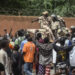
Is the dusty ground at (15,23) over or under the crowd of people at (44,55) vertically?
under

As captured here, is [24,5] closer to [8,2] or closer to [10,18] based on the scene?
[8,2]

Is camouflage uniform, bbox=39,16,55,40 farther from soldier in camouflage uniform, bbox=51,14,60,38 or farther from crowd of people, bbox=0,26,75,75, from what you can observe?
crowd of people, bbox=0,26,75,75

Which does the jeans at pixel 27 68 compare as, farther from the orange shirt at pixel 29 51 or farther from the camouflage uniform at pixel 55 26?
the camouflage uniform at pixel 55 26

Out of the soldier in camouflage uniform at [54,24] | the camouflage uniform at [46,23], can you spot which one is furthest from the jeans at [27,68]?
the camouflage uniform at [46,23]

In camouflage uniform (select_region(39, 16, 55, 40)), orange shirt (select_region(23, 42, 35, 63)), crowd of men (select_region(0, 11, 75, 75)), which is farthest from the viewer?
camouflage uniform (select_region(39, 16, 55, 40))

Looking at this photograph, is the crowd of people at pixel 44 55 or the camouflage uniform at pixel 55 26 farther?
the camouflage uniform at pixel 55 26

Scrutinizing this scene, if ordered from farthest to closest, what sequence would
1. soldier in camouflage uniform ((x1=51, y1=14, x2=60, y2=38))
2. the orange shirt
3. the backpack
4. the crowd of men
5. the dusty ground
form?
the dusty ground → soldier in camouflage uniform ((x1=51, y1=14, x2=60, y2=38)) → the orange shirt → the backpack → the crowd of men

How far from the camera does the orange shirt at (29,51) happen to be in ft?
36.7

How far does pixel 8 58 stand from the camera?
9.07 metres

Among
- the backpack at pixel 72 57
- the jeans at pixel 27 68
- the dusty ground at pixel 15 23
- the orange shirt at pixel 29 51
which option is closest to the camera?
the backpack at pixel 72 57

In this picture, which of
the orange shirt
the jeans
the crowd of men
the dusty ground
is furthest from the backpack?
the dusty ground

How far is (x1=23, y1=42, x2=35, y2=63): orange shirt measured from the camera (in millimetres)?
11195

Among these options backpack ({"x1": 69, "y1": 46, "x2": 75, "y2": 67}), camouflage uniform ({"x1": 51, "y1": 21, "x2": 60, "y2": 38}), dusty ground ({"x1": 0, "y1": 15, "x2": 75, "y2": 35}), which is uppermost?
backpack ({"x1": 69, "y1": 46, "x2": 75, "y2": 67})

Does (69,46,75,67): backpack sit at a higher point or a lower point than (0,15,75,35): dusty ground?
higher
